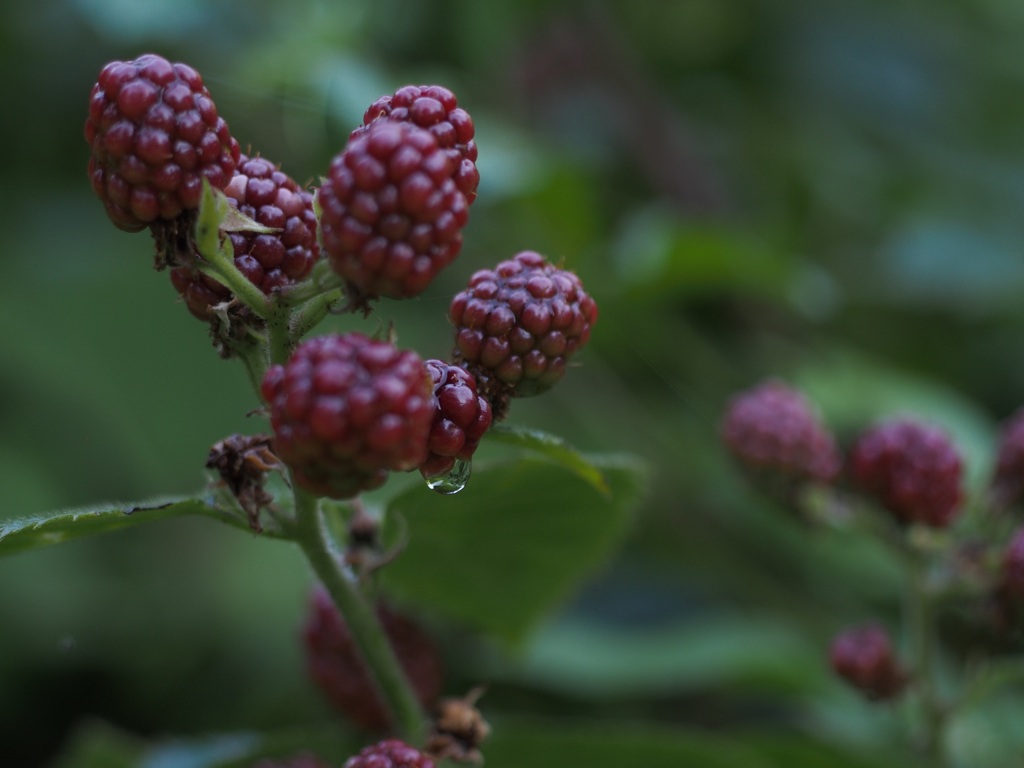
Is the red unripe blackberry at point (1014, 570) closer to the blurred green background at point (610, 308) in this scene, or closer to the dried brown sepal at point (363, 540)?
the blurred green background at point (610, 308)

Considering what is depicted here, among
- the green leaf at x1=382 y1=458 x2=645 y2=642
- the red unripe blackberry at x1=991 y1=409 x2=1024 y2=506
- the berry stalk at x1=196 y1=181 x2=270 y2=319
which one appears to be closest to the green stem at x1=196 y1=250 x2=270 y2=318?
the berry stalk at x1=196 y1=181 x2=270 y2=319

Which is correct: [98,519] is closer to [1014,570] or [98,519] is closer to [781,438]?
[781,438]

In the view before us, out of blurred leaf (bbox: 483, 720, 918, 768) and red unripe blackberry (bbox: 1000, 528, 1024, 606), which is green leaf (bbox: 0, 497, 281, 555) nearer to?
blurred leaf (bbox: 483, 720, 918, 768)

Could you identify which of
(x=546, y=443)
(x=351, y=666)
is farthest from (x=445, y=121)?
(x=351, y=666)

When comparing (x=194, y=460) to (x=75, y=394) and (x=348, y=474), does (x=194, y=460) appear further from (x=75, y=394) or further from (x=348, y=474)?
(x=348, y=474)

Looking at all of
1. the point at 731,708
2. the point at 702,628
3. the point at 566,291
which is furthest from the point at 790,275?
the point at 566,291
